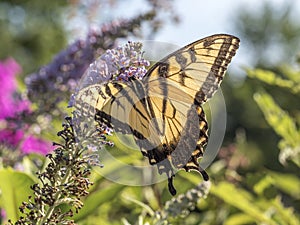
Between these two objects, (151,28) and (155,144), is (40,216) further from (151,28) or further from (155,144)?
(151,28)

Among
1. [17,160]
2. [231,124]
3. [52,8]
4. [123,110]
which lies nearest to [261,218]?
[123,110]

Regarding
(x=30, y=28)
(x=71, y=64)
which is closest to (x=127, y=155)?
(x=71, y=64)

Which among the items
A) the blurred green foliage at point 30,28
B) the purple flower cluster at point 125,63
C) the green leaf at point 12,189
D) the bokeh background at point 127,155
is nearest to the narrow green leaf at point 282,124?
the bokeh background at point 127,155

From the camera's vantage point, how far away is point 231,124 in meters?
14.4

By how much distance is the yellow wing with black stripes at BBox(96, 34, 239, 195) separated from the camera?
136cm

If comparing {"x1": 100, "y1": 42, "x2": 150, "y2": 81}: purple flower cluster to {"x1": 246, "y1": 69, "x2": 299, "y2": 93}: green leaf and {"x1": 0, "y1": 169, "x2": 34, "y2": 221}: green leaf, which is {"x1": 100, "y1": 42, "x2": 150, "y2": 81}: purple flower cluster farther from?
{"x1": 246, "y1": 69, "x2": 299, "y2": 93}: green leaf

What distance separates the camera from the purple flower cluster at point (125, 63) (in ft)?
3.84

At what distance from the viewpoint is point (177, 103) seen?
4.87 ft

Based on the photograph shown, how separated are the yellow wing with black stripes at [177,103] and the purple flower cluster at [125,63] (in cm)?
12

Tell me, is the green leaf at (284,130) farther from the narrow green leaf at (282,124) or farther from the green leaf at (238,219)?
the green leaf at (238,219)

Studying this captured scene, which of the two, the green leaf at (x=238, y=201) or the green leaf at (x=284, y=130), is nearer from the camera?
the green leaf at (x=238, y=201)

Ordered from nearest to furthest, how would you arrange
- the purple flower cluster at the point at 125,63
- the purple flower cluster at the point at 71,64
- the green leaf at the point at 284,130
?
1. the purple flower cluster at the point at 125,63
2. the green leaf at the point at 284,130
3. the purple flower cluster at the point at 71,64

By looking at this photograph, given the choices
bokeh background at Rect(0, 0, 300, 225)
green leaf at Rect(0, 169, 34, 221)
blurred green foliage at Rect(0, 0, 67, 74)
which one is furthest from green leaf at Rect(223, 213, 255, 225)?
blurred green foliage at Rect(0, 0, 67, 74)

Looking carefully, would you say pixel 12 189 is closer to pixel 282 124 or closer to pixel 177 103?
pixel 177 103
